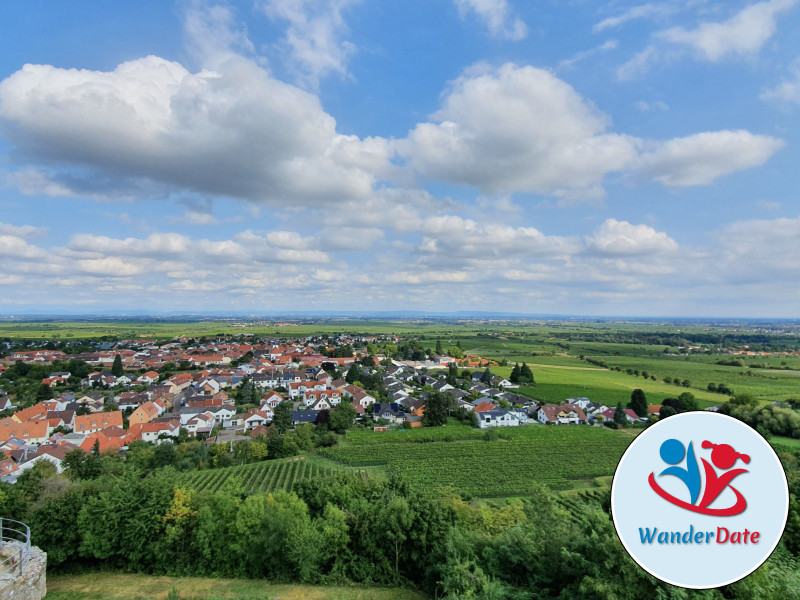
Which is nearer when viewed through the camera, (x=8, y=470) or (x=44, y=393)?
(x=8, y=470)

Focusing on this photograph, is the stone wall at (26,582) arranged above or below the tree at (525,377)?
above

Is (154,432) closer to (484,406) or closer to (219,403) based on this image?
(219,403)

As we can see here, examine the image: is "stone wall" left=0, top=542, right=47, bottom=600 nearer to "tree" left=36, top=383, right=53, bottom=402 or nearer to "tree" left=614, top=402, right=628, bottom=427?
"tree" left=614, top=402, right=628, bottom=427

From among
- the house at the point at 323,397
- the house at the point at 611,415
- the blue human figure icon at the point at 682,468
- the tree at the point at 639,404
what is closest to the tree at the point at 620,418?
the house at the point at 611,415

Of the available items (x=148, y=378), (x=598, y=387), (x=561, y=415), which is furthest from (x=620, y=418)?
(x=148, y=378)

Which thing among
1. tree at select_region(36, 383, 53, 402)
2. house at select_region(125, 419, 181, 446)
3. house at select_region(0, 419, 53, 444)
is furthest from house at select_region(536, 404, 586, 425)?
tree at select_region(36, 383, 53, 402)

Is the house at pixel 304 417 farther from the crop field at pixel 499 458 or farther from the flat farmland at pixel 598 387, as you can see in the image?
the flat farmland at pixel 598 387

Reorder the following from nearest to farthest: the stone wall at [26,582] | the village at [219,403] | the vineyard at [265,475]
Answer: the stone wall at [26,582]
the vineyard at [265,475]
the village at [219,403]
